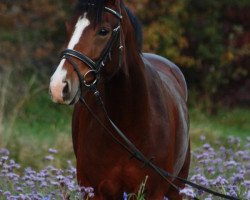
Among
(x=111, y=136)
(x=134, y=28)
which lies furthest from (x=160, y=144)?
(x=134, y=28)

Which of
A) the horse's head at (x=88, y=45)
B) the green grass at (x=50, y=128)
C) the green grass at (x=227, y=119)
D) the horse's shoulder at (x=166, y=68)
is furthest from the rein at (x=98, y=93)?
the green grass at (x=227, y=119)

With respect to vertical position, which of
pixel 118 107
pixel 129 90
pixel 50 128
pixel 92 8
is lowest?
pixel 50 128

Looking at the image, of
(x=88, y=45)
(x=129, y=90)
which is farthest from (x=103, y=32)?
(x=129, y=90)

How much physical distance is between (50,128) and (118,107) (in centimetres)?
917

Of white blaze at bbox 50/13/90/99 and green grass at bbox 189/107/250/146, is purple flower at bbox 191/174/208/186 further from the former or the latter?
green grass at bbox 189/107/250/146

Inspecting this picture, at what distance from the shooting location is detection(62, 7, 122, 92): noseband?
4992mm

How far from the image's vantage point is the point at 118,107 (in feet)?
18.6

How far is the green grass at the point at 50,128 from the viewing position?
10938 millimetres

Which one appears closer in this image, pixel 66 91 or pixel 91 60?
pixel 66 91

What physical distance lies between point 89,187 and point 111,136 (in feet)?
1.15

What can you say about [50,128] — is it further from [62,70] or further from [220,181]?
[62,70]

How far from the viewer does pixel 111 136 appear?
5629mm

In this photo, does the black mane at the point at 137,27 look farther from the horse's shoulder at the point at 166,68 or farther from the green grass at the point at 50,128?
the green grass at the point at 50,128

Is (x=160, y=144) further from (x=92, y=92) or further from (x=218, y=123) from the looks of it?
(x=218, y=123)
